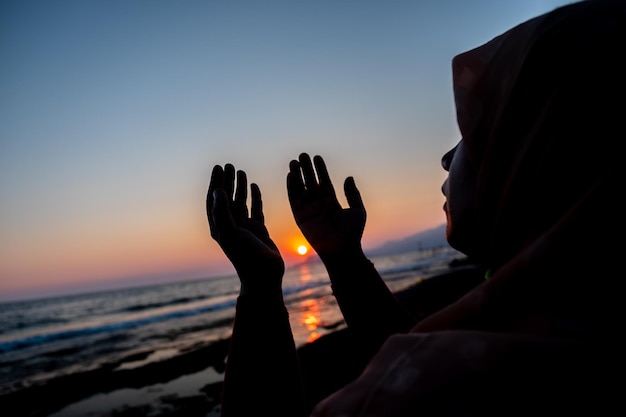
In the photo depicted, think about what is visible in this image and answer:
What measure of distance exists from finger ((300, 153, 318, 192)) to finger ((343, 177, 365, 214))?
0.23 metres

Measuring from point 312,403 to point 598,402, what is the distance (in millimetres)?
5184

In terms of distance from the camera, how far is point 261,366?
1267mm

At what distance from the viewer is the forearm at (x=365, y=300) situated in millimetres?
1641

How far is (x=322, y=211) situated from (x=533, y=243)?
4.23ft

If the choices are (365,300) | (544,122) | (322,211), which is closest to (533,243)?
(544,122)

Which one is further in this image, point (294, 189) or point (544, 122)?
point (294, 189)

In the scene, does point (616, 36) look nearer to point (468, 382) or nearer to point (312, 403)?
point (468, 382)

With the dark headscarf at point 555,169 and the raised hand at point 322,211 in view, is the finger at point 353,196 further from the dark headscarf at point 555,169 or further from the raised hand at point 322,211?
the dark headscarf at point 555,169

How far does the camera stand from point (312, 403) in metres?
5.05

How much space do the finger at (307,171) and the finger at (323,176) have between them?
37 millimetres

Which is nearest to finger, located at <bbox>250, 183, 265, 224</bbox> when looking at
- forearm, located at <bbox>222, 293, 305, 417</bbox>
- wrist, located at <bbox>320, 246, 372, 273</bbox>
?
wrist, located at <bbox>320, 246, 372, 273</bbox>

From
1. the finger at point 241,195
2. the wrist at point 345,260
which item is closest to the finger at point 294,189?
the finger at point 241,195

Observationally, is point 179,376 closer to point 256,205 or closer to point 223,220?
point 256,205

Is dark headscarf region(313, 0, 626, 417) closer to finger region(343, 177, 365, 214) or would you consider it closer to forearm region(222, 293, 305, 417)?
forearm region(222, 293, 305, 417)
